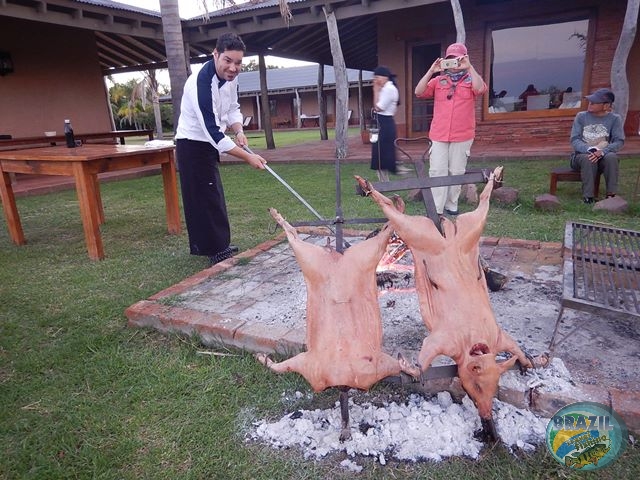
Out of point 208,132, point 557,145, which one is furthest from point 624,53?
point 208,132

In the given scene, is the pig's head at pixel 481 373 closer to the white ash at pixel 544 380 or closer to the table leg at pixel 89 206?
the white ash at pixel 544 380

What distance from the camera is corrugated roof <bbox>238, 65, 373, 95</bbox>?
28500 mm

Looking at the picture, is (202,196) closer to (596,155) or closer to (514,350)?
(514,350)

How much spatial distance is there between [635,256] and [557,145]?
795cm

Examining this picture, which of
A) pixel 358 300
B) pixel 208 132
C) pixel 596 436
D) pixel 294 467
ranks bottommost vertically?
pixel 294 467

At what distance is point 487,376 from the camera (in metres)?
1.48

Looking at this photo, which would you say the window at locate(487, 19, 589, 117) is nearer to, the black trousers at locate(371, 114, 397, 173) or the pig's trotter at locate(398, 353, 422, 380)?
the black trousers at locate(371, 114, 397, 173)

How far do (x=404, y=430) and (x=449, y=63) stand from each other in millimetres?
3379

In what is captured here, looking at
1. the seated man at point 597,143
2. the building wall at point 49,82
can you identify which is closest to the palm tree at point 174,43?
the building wall at point 49,82

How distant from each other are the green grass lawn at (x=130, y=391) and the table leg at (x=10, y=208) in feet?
1.23

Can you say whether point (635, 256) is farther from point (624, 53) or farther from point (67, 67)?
point (67, 67)

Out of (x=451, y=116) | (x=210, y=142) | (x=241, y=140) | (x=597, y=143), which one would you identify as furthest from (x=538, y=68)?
(x=210, y=142)

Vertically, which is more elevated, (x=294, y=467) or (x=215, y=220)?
(x=215, y=220)

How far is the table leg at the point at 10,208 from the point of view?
4453 mm
